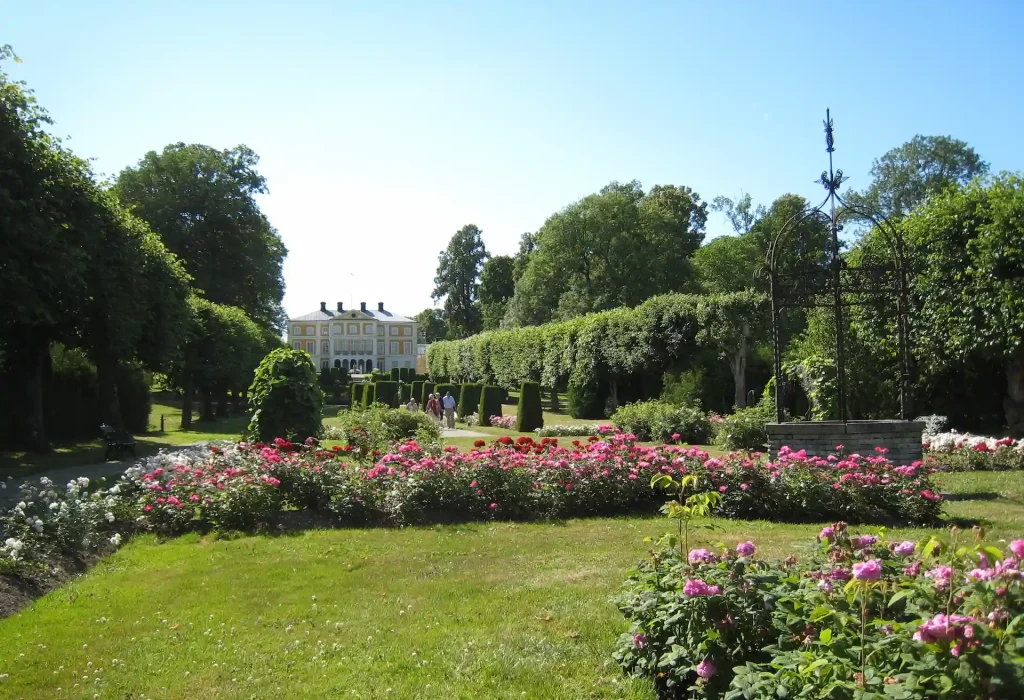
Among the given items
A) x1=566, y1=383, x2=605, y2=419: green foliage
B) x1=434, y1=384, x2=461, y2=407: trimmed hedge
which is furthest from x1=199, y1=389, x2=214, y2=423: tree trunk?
x1=566, y1=383, x2=605, y2=419: green foliage

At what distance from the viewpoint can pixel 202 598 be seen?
18.7 ft

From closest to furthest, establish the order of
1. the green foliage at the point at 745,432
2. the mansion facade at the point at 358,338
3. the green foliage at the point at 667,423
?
1. the green foliage at the point at 745,432
2. the green foliage at the point at 667,423
3. the mansion facade at the point at 358,338

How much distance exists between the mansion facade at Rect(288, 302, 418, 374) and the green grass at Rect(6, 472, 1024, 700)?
86.8m

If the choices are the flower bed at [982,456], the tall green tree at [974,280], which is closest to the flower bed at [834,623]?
the flower bed at [982,456]

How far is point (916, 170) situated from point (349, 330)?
213 ft

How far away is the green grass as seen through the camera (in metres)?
4.08

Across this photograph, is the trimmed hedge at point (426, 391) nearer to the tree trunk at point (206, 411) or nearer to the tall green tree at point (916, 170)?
the tree trunk at point (206, 411)

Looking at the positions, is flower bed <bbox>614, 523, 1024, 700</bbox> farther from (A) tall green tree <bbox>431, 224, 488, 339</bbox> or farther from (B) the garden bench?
(A) tall green tree <bbox>431, 224, 488, 339</bbox>

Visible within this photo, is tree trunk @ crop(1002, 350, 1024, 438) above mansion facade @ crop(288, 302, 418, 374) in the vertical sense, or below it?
below

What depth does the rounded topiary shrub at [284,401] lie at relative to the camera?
12734 millimetres

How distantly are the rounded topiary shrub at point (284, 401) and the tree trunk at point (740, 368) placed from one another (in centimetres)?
1311

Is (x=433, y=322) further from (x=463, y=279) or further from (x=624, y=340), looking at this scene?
(x=624, y=340)

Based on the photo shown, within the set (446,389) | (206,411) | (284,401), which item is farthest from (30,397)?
(446,389)

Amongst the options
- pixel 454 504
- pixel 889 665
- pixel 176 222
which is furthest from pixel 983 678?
pixel 176 222
